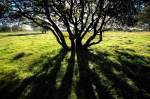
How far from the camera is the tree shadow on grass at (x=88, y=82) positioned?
1082 centimetres

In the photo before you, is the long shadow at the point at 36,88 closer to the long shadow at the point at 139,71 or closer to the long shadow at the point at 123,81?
the long shadow at the point at 123,81

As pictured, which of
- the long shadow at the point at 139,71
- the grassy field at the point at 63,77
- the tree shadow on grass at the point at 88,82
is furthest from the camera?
the long shadow at the point at 139,71

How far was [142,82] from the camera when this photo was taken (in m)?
12.4

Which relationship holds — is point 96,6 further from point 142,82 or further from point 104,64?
point 142,82

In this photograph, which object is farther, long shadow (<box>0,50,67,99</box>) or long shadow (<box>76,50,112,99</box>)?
long shadow (<box>0,50,67,99</box>)

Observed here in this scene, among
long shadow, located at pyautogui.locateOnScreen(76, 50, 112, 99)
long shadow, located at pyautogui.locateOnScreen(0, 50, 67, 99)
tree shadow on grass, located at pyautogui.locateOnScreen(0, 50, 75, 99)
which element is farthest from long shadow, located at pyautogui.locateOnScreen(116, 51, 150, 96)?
long shadow, located at pyautogui.locateOnScreen(0, 50, 67, 99)

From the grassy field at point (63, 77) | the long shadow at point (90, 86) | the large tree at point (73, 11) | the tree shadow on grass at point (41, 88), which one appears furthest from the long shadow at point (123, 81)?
the large tree at point (73, 11)

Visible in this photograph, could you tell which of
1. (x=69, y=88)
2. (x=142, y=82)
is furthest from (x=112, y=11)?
(x=69, y=88)

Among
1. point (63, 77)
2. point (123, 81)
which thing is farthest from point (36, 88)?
point (123, 81)

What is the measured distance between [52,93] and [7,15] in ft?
42.2

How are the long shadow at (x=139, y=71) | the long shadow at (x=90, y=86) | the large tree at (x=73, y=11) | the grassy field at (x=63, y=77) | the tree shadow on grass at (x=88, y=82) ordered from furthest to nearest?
the large tree at (x=73, y=11) → the long shadow at (x=139, y=71) → the grassy field at (x=63, y=77) → the tree shadow on grass at (x=88, y=82) → the long shadow at (x=90, y=86)

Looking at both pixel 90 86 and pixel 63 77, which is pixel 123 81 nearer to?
pixel 90 86

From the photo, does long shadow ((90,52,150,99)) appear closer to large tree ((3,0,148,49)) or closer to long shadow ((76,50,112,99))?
long shadow ((76,50,112,99))

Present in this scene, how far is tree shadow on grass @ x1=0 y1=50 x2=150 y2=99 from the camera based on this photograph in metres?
10.8
